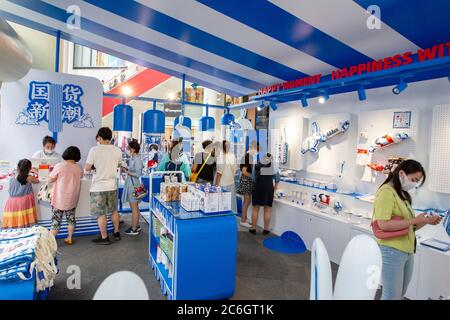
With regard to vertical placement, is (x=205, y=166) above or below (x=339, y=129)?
below

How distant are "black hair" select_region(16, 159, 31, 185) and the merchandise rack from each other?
1992 mm

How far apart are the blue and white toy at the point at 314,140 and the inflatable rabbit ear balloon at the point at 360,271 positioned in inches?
125

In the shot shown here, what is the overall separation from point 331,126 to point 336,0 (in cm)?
214

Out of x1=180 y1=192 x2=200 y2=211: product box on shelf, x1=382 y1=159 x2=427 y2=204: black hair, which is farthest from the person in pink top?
x1=382 y1=159 x2=427 y2=204: black hair

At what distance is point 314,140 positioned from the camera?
4.32 meters

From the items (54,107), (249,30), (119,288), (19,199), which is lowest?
(19,199)

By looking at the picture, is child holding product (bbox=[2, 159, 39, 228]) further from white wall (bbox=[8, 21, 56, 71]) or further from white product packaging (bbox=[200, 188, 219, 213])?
white wall (bbox=[8, 21, 56, 71])

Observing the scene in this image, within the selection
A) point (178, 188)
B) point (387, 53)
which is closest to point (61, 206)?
point (178, 188)

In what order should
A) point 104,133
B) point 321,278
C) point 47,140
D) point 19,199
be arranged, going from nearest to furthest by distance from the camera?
point 321,278, point 19,199, point 104,133, point 47,140

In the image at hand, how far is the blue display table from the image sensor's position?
229cm

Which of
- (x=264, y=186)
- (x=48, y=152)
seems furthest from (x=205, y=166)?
(x=48, y=152)

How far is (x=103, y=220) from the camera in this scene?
3756 mm

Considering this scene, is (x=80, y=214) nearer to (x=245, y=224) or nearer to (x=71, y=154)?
(x=71, y=154)

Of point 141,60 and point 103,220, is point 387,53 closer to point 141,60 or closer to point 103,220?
point 141,60
